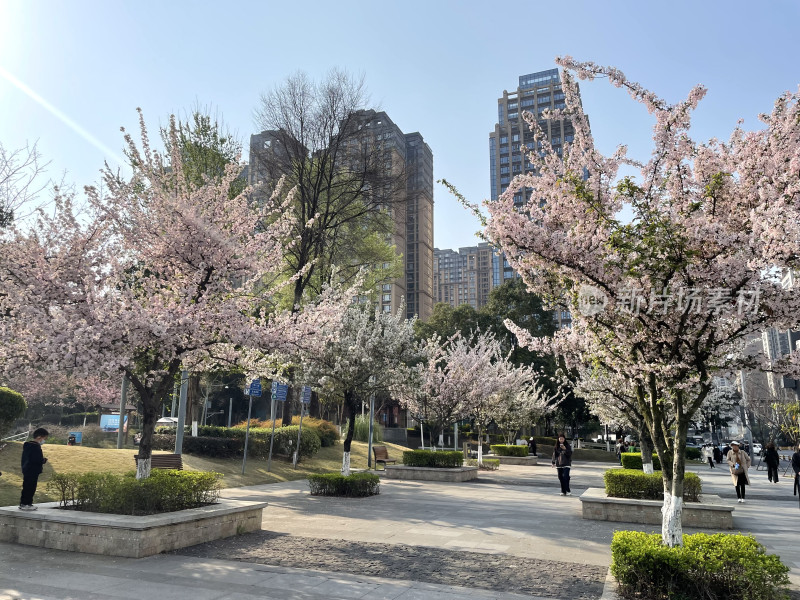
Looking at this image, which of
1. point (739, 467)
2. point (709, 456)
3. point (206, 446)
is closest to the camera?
point (739, 467)

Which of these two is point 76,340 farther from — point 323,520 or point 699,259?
point 699,259

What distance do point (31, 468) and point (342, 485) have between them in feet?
26.3

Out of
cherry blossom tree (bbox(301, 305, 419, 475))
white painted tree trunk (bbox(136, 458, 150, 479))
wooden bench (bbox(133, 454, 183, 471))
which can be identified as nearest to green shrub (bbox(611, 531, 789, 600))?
white painted tree trunk (bbox(136, 458, 150, 479))

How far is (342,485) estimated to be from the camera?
611 inches

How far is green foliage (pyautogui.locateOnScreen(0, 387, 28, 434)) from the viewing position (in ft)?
50.6

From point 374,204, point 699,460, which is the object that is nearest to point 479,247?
point 699,460

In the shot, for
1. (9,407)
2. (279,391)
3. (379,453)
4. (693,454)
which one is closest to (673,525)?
(279,391)

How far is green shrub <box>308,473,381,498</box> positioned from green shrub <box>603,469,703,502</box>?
6486mm

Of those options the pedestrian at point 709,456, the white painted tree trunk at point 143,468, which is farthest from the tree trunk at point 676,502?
the pedestrian at point 709,456

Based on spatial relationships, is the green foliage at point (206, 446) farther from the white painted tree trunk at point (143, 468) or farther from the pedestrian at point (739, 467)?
the pedestrian at point (739, 467)

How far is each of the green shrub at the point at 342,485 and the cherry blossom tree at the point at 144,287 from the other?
5.33 metres

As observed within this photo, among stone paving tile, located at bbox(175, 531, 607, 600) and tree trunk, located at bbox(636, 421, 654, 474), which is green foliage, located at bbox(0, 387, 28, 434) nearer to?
stone paving tile, located at bbox(175, 531, 607, 600)

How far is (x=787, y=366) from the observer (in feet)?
22.6

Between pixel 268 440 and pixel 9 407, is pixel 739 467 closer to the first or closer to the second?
pixel 268 440
